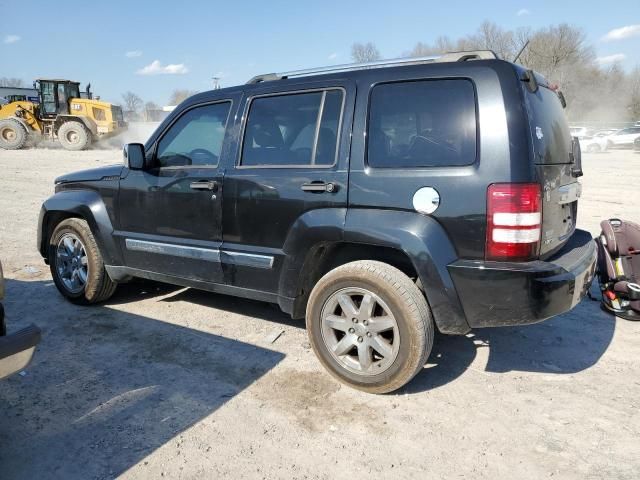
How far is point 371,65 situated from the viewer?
338cm

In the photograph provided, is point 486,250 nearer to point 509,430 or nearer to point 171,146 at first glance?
point 509,430

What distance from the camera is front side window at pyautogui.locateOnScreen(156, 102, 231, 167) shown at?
3875 millimetres

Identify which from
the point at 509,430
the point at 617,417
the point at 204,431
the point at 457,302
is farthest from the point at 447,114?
the point at 204,431

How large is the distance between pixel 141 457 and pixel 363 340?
4.65 feet

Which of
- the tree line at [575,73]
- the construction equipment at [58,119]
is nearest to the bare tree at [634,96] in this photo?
the tree line at [575,73]

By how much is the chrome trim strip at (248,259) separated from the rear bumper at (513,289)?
4.32 ft

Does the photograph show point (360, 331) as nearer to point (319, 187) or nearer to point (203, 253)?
point (319, 187)

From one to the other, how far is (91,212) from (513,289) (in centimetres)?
358

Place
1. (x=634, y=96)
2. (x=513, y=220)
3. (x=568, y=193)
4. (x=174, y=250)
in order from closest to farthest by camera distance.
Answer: (x=513, y=220), (x=568, y=193), (x=174, y=250), (x=634, y=96)

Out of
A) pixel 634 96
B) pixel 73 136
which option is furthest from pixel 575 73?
pixel 73 136

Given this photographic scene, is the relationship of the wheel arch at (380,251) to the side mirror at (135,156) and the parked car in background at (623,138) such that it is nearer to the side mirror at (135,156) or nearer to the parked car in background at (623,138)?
the side mirror at (135,156)

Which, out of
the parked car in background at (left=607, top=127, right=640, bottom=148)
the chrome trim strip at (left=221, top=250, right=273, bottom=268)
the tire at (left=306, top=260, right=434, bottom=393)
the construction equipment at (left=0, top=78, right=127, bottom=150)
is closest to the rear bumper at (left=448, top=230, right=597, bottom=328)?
the tire at (left=306, top=260, right=434, bottom=393)

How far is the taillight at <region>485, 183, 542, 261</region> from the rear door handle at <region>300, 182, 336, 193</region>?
3.16 ft

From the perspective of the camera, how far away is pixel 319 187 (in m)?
3.21
